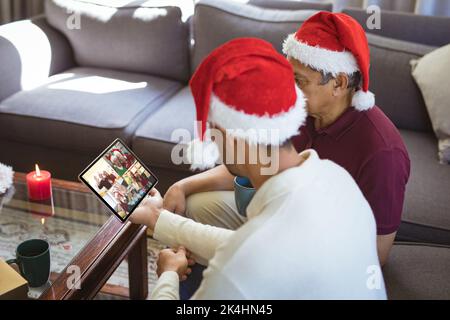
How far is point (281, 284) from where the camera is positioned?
0.75 meters

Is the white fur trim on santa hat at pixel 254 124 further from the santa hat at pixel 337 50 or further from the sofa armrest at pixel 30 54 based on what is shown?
the sofa armrest at pixel 30 54

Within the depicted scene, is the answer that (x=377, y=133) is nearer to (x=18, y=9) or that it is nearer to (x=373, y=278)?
(x=373, y=278)

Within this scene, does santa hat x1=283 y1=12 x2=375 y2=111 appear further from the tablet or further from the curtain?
the curtain

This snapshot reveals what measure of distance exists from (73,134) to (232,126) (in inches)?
50.2

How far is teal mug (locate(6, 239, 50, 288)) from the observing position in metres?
1.21

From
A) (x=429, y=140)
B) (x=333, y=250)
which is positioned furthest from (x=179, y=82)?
(x=333, y=250)

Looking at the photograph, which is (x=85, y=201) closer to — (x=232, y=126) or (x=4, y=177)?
(x=4, y=177)

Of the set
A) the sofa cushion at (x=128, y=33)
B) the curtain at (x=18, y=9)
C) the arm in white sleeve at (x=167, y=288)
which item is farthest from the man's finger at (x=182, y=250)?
the curtain at (x=18, y=9)

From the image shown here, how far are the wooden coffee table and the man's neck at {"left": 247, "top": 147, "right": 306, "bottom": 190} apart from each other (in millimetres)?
590

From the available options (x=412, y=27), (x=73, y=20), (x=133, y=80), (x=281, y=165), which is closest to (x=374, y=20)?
(x=412, y=27)

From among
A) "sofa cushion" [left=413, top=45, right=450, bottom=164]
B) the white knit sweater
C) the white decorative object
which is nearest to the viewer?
the white knit sweater

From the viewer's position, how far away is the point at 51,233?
1474mm

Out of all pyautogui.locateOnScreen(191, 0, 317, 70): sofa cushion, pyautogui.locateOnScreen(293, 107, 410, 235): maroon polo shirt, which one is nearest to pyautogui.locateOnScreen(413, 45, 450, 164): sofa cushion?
pyautogui.locateOnScreen(191, 0, 317, 70): sofa cushion

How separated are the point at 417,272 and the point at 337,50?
0.61 meters
